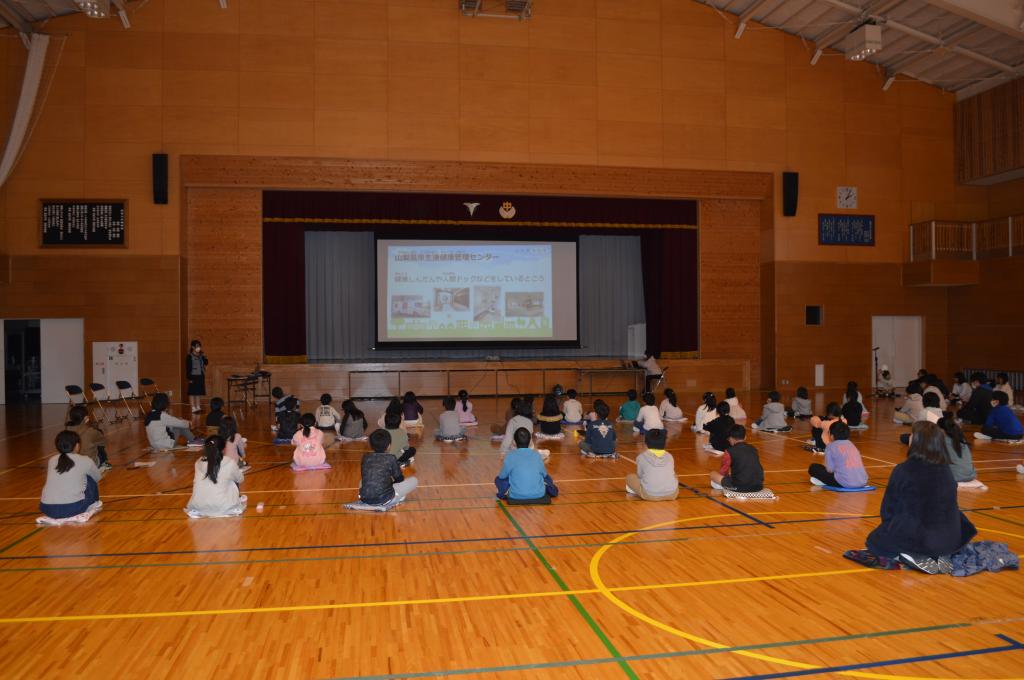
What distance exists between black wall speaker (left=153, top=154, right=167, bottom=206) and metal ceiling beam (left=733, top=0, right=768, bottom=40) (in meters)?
17.3

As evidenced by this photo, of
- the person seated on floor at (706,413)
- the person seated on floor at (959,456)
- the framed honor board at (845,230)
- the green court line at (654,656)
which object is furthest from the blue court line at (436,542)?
the framed honor board at (845,230)

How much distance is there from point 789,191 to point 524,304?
9034 mm

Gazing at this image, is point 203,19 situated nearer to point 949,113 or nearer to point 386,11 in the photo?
point 386,11

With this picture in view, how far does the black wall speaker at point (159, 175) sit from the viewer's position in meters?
20.4

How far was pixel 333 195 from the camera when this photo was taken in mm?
21750

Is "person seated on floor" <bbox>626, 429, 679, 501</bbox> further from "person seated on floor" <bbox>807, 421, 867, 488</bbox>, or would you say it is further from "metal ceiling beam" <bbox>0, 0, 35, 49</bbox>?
"metal ceiling beam" <bbox>0, 0, 35, 49</bbox>

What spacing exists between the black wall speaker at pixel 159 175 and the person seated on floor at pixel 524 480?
16.1 m

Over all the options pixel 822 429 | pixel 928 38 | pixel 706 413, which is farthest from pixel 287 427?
pixel 928 38

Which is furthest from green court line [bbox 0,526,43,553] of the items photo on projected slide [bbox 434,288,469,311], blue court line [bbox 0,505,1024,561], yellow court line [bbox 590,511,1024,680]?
photo on projected slide [bbox 434,288,469,311]

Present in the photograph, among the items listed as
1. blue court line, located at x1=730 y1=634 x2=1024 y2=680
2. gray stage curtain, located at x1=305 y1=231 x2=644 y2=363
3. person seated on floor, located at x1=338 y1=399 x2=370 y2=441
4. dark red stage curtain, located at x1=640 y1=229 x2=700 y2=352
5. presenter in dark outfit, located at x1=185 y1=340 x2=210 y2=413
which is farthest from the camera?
gray stage curtain, located at x1=305 y1=231 x2=644 y2=363

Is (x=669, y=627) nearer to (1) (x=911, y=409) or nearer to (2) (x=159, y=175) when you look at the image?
(1) (x=911, y=409)

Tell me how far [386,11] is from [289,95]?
143 inches

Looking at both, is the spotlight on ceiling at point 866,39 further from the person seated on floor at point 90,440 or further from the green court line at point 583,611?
the person seated on floor at point 90,440

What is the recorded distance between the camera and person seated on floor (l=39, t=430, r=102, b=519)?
7.62 meters
